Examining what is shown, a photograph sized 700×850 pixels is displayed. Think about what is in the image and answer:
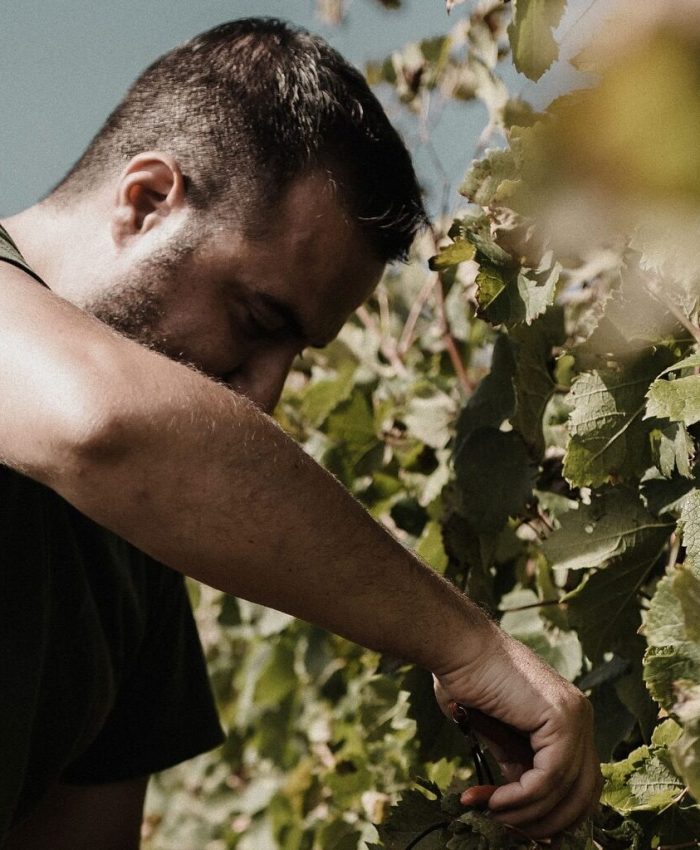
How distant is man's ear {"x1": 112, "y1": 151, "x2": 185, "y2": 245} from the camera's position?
2.06 meters

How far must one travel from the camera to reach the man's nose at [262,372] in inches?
82.7

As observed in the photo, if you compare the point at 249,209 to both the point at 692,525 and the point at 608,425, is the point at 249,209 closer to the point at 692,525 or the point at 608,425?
the point at 608,425

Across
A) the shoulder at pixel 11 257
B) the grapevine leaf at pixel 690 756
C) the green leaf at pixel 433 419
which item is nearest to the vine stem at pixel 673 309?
the grapevine leaf at pixel 690 756

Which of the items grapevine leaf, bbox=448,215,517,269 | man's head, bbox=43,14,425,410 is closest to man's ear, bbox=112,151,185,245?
man's head, bbox=43,14,425,410

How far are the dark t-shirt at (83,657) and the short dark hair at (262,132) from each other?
0.61 m

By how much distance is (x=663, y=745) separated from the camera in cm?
130

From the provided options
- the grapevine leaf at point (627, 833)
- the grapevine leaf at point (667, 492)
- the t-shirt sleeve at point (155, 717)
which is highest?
the grapevine leaf at point (667, 492)

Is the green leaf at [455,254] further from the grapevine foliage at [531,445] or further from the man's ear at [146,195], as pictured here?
the man's ear at [146,195]

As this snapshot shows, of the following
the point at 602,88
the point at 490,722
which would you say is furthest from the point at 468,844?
the point at 602,88

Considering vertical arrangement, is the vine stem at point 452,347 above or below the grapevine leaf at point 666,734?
below

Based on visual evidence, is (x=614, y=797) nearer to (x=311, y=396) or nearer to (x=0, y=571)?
(x=0, y=571)

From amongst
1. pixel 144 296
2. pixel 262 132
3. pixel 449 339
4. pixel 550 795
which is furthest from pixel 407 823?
pixel 262 132

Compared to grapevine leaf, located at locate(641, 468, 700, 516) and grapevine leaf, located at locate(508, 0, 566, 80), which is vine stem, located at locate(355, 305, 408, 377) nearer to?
grapevine leaf, located at locate(641, 468, 700, 516)

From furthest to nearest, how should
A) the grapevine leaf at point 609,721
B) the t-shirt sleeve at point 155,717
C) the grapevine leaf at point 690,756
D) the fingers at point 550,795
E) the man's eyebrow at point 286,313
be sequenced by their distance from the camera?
the t-shirt sleeve at point 155,717, the man's eyebrow at point 286,313, the grapevine leaf at point 609,721, the fingers at point 550,795, the grapevine leaf at point 690,756
